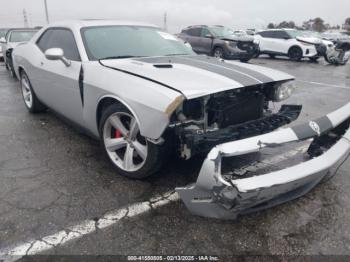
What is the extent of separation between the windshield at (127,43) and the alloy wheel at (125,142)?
2.71ft

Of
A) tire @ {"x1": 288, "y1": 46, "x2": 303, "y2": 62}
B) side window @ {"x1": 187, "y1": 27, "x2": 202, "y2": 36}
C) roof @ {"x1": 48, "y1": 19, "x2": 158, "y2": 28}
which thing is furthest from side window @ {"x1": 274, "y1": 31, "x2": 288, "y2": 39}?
roof @ {"x1": 48, "y1": 19, "x2": 158, "y2": 28}

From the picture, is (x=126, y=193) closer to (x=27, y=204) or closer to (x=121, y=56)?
(x=27, y=204)

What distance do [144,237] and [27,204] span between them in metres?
1.11

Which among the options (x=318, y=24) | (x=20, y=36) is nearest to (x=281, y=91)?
(x=20, y=36)

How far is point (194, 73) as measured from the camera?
2830mm

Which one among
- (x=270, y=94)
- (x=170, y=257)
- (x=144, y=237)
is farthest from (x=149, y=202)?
(x=270, y=94)

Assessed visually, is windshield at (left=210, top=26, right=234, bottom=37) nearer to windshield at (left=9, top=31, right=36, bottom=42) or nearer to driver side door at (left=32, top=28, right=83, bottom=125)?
windshield at (left=9, top=31, right=36, bottom=42)

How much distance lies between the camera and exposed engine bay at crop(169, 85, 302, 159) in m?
2.49

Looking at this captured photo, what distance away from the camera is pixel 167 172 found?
3232 millimetres

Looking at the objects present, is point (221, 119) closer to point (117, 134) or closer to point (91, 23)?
point (117, 134)

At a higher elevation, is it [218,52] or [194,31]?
[194,31]

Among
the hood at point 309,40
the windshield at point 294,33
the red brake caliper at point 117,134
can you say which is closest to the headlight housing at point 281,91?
the red brake caliper at point 117,134

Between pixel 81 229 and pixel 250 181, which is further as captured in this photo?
pixel 81 229

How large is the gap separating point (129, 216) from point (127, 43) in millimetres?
2106
